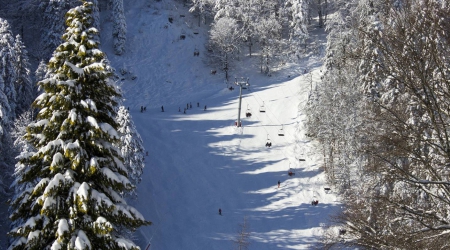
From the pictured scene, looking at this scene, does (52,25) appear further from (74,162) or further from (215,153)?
(74,162)

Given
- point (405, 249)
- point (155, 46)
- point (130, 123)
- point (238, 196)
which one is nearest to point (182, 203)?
point (238, 196)

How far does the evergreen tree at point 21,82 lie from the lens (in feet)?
129

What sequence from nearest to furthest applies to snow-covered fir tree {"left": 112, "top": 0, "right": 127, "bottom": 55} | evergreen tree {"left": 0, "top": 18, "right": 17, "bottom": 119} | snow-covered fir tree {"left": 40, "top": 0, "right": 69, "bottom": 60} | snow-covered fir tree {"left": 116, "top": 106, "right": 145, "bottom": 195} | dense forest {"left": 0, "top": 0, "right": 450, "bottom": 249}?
dense forest {"left": 0, "top": 0, "right": 450, "bottom": 249}
snow-covered fir tree {"left": 116, "top": 106, "right": 145, "bottom": 195}
evergreen tree {"left": 0, "top": 18, "right": 17, "bottom": 119}
snow-covered fir tree {"left": 40, "top": 0, "right": 69, "bottom": 60}
snow-covered fir tree {"left": 112, "top": 0, "right": 127, "bottom": 55}

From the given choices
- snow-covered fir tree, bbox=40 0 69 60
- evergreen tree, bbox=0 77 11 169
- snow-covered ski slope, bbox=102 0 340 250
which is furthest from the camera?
snow-covered fir tree, bbox=40 0 69 60

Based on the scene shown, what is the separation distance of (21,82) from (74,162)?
34984 millimetres

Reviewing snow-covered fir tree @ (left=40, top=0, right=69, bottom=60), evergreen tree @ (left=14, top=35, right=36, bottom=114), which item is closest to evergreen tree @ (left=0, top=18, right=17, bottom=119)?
evergreen tree @ (left=14, top=35, right=36, bottom=114)

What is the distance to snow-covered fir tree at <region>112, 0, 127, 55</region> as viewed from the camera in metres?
62.5

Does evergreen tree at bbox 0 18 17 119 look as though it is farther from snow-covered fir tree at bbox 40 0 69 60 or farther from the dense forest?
the dense forest

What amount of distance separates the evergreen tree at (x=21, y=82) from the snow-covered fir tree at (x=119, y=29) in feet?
75.7

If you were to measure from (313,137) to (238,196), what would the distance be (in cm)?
1225

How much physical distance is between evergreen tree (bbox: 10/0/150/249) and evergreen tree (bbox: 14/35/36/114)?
32.7 metres

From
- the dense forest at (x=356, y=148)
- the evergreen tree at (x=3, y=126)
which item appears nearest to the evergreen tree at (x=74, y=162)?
the dense forest at (x=356, y=148)

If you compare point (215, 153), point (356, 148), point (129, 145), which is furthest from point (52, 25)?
point (356, 148)

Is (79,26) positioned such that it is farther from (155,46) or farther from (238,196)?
(155,46)
